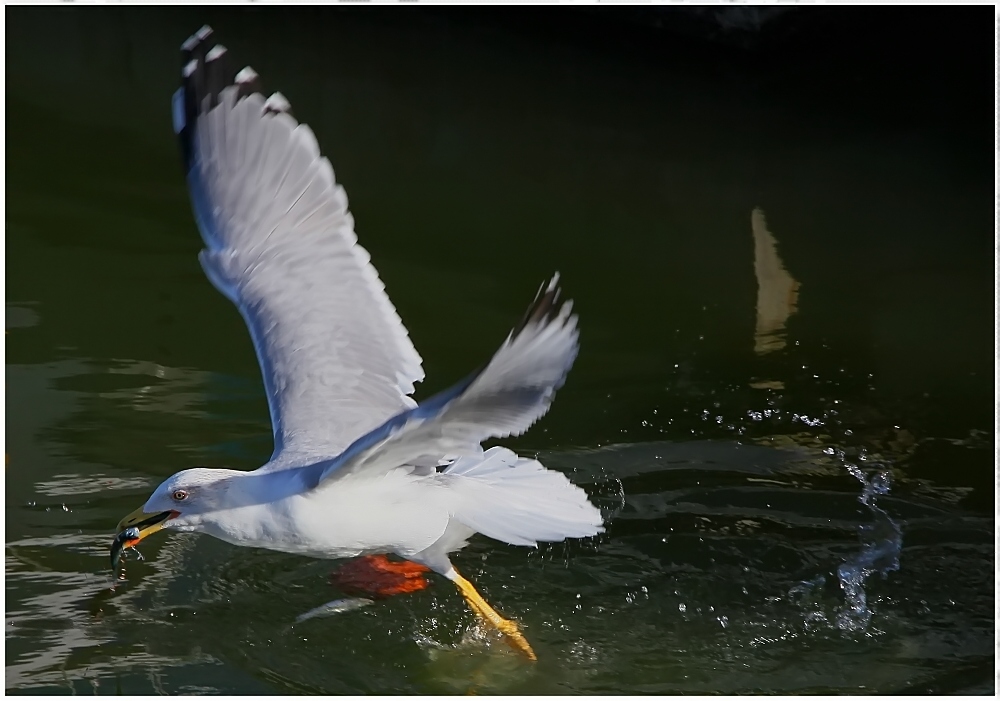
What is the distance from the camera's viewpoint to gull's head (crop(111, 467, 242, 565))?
129 inches

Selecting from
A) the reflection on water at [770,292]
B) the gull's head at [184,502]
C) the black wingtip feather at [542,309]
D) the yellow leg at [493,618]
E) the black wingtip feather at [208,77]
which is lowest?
A: the yellow leg at [493,618]

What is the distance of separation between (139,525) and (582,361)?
228 centimetres

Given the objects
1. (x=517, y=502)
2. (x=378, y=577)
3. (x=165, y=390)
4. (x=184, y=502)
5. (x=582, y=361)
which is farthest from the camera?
(x=582, y=361)

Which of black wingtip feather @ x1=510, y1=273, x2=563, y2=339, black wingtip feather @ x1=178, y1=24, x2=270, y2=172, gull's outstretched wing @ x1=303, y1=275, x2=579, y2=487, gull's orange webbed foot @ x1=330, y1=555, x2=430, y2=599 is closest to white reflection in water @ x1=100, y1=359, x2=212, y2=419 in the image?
gull's orange webbed foot @ x1=330, y1=555, x2=430, y2=599

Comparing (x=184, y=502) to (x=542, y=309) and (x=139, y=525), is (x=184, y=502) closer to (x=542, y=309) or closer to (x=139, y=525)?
(x=139, y=525)

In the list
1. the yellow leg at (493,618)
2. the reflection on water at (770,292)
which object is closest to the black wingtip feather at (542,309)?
the yellow leg at (493,618)

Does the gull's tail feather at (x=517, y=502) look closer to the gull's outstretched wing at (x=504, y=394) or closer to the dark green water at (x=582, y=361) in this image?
the dark green water at (x=582, y=361)

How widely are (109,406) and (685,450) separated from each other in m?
2.21

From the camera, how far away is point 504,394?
2662mm

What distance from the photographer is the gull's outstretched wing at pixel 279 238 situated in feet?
12.5

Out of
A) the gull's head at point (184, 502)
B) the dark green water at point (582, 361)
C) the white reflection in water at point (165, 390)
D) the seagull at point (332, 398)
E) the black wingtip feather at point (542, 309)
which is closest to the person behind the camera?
the black wingtip feather at point (542, 309)

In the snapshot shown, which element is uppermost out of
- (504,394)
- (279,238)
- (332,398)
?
(279,238)

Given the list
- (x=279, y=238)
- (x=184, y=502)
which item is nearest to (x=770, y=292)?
(x=279, y=238)

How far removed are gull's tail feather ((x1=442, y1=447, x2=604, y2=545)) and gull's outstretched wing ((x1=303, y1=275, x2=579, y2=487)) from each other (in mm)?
577
